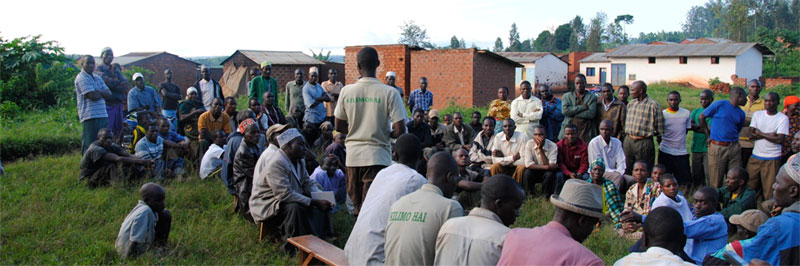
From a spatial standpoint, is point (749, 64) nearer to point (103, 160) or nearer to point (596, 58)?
point (596, 58)

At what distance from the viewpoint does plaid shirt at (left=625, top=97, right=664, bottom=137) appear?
8055 millimetres

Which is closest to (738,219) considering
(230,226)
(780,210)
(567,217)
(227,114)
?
(780,210)

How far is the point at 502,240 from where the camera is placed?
2971 millimetres

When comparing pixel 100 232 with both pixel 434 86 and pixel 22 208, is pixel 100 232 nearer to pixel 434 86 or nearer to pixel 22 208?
pixel 22 208

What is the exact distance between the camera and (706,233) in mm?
4969

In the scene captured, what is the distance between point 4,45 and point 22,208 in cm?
936

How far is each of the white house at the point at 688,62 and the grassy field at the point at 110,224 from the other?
3453 centimetres

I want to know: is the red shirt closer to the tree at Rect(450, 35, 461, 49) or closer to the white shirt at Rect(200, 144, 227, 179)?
the white shirt at Rect(200, 144, 227, 179)

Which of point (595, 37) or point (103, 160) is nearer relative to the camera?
point (103, 160)

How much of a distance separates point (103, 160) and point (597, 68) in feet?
137

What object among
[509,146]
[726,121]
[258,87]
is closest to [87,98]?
[258,87]

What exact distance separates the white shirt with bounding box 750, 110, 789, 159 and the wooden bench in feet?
18.8

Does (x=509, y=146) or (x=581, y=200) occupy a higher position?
(x=581, y=200)

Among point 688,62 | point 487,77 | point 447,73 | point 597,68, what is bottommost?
point 487,77
